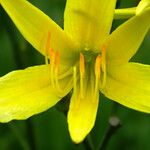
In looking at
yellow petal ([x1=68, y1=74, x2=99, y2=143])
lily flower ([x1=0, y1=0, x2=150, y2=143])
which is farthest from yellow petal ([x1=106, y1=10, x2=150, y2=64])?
yellow petal ([x1=68, y1=74, x2=99, y2=143])

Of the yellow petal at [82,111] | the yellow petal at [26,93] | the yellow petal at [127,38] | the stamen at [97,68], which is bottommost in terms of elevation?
the yellow petal at [82,111]

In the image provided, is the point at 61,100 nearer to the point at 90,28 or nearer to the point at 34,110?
the point at 34,110

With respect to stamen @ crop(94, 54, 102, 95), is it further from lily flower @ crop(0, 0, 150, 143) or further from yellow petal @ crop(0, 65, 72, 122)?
yellow petal @ crop(0, 65, 72, 122)

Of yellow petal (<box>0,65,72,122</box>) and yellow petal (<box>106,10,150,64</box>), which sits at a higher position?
yellow petal (<box>106,10,150,64</box>)

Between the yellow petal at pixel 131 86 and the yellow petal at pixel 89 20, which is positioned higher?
the yellow petal at pixel 89 20

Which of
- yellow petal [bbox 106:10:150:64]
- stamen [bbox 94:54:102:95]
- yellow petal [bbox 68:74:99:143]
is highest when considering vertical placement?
yellow petal [bbox 106:10:150:64]

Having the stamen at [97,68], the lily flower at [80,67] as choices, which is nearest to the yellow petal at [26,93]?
the lily flower at [80,67]

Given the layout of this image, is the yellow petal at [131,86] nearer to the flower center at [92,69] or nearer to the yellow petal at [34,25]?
the flower center at [92,69]
